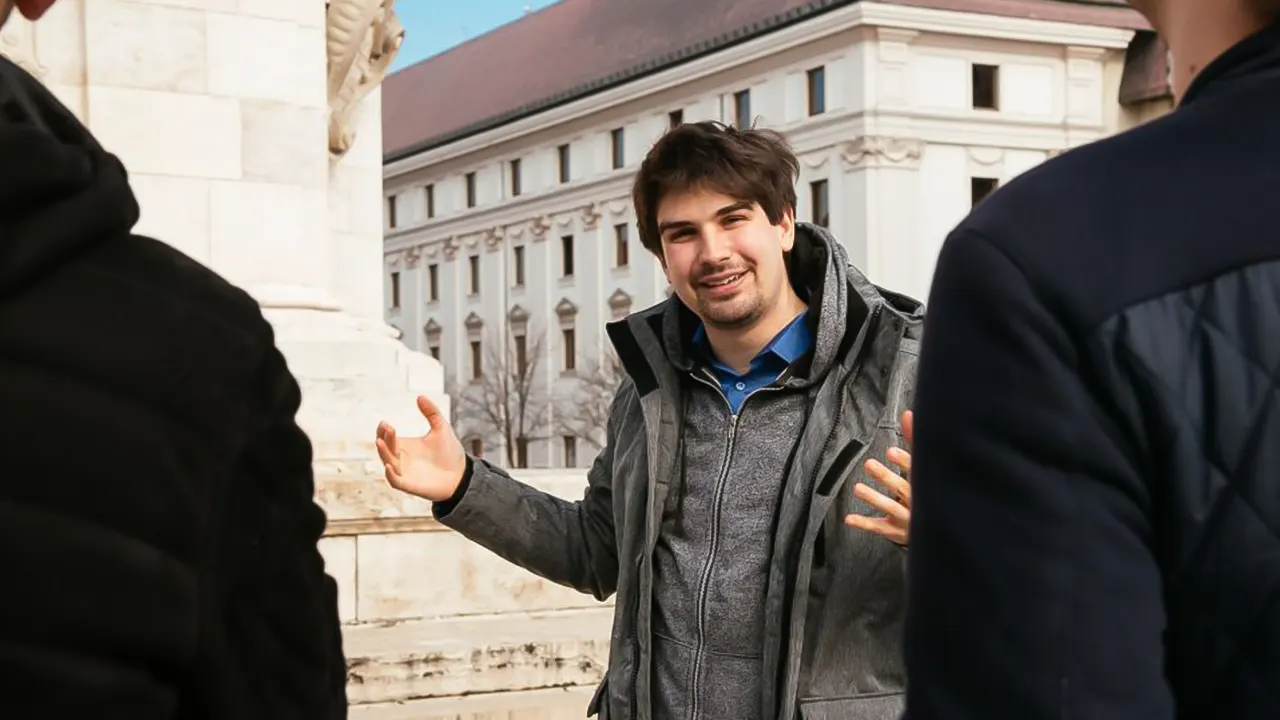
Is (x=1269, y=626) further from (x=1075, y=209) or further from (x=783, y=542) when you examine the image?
(x=783, y=542)

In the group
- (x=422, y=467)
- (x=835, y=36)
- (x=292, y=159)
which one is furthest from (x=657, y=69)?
(x=422, y=467)

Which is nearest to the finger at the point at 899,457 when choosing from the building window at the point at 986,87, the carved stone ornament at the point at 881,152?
the carved stone ornament at the point at 881,152

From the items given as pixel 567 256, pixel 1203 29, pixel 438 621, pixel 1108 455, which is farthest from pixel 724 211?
pixel 567 256

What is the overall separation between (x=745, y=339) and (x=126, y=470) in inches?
80.5

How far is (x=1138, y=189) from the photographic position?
1270 millimetres

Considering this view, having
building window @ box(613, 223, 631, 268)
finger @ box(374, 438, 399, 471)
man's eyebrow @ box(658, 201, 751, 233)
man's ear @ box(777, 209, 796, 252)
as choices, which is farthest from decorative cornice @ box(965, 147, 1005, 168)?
finger @ box(374, 438, 399, 471)

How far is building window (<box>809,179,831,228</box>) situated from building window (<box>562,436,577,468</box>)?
40.9ft

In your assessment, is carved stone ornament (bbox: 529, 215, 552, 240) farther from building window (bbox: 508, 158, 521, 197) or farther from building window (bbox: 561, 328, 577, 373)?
building window (bbox: 561, 328, 577, 373)

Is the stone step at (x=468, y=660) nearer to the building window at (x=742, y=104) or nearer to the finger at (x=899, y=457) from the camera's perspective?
the finger at (x=899, y=457)

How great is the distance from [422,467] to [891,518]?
1.04 metres

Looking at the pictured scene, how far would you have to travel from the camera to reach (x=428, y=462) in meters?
3.37

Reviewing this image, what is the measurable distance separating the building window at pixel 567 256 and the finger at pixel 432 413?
2086 inches

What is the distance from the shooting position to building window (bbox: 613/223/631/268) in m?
53.3

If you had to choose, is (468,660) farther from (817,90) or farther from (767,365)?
(817,90)
